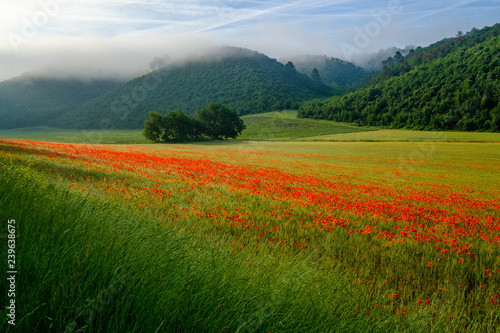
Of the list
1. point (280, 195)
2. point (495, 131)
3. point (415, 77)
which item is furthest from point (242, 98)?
point (280, 195)

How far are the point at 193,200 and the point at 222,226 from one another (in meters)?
2.41

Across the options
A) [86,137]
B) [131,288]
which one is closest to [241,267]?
[131,288]

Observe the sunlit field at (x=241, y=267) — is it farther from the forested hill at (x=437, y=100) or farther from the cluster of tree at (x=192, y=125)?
the forested hill at (x=437, y=100)

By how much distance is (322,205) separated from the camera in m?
9.12

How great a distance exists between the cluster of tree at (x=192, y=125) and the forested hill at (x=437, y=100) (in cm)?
5831

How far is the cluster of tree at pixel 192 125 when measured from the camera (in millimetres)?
81938

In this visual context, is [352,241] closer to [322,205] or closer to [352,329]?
[322,205]

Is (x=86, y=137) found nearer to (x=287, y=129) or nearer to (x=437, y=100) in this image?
(x=287, y=129)

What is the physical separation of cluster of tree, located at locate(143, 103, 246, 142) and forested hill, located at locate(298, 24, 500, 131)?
5831 centimetres

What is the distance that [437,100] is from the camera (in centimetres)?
10438

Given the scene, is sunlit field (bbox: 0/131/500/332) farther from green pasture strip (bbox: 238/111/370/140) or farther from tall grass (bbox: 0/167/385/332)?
green pasture strip (bbox: 238/111/370/140)

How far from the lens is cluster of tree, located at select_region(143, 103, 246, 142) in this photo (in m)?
81.9

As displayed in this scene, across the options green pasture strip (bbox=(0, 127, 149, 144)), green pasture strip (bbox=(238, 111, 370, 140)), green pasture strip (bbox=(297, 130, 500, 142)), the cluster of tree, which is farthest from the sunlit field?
green pasture strip (bbox=(238, 111, 370, 140))

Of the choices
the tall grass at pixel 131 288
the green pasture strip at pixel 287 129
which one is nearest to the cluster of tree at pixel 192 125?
the green pasture strip at pixel 287 129
